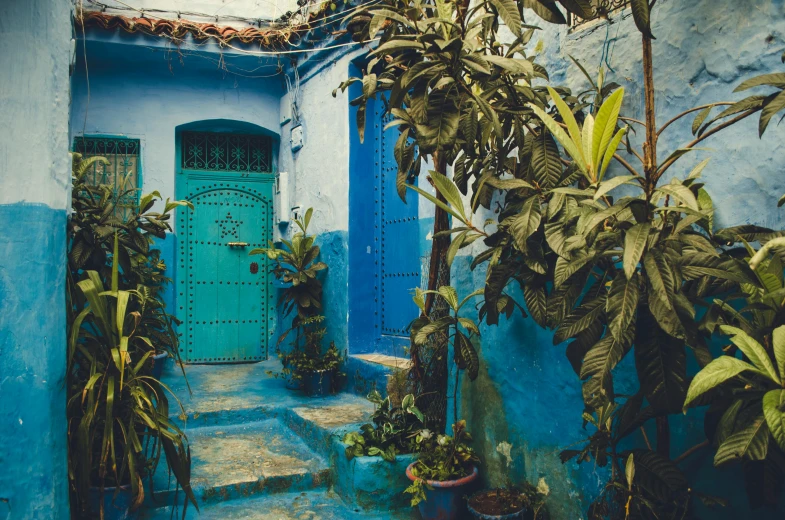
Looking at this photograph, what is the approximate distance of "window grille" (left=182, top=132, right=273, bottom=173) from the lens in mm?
7551

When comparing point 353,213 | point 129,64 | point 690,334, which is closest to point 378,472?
point 690,334

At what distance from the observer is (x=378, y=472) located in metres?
3.83

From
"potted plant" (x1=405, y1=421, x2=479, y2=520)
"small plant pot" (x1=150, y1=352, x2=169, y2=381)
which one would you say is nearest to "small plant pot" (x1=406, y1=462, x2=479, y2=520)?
"potted plant" (x1=405, y1=421, x2=479, y2=520)

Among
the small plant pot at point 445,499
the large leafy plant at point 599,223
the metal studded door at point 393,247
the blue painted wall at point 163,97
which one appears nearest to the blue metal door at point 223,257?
the blue painted wall at point 163,97

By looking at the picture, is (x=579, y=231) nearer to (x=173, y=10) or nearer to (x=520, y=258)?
(x=520, y=258)

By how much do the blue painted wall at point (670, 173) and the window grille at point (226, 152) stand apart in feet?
15.3

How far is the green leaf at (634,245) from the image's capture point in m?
1.83

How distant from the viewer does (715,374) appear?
5.65 feet

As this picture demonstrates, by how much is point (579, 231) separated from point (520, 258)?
0.75 meters

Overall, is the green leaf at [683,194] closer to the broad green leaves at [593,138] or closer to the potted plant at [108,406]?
the broad green leaves at [593,138]

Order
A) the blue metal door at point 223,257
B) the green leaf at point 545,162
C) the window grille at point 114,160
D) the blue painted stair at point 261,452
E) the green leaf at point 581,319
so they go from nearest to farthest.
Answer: the green leaf at point 581,319
the green leaf at point 545,162
the blue painted stair at point 261,452
the window grille at point 114,160
the blue metal door at point 223,257

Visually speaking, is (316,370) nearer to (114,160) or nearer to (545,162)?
(114,160)

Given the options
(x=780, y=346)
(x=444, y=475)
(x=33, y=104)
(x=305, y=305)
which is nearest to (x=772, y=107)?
(x=780, y=346)

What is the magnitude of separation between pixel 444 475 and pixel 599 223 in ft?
6.44
